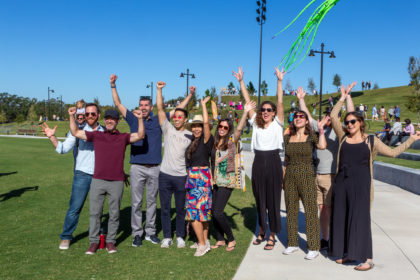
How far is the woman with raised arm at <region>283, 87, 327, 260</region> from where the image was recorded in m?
4.61

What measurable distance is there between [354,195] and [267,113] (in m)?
1.45

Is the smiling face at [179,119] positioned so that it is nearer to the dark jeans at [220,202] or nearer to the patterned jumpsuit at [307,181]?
the dark jeans at [220,202]

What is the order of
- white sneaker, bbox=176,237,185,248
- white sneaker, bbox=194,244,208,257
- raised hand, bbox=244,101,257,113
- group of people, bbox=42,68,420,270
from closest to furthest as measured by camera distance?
group of people, bbox=42,68,420,270 → white sneaker, bbox=194,244,208,257 → raised hand, bbox=244,101,257,113 → white sneaker, bbox=176,237,185,248

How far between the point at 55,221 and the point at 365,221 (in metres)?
4.88

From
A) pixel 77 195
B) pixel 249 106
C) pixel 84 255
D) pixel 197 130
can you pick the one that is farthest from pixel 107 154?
pixel 249 106

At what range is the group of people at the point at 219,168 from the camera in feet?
14.5

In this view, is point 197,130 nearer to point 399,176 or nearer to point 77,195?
point 77,195

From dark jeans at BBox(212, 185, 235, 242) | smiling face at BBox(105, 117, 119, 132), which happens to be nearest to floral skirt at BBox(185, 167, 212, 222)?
dark jeans at BBox(212, 185, 235, 242)

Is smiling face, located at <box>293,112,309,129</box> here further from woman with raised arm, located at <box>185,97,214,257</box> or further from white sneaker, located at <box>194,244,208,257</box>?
white sneaker, located at <box>194,244,208,257</box>

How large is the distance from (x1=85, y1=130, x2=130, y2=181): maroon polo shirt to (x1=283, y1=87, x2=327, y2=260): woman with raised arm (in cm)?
213

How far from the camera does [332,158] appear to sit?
4.83 metres

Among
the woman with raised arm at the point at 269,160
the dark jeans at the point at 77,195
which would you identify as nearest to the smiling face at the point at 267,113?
the woman with raised arm at the point at 269,160

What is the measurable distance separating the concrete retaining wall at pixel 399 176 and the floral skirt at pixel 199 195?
6.52m

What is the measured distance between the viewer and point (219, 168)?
4.79 metres
